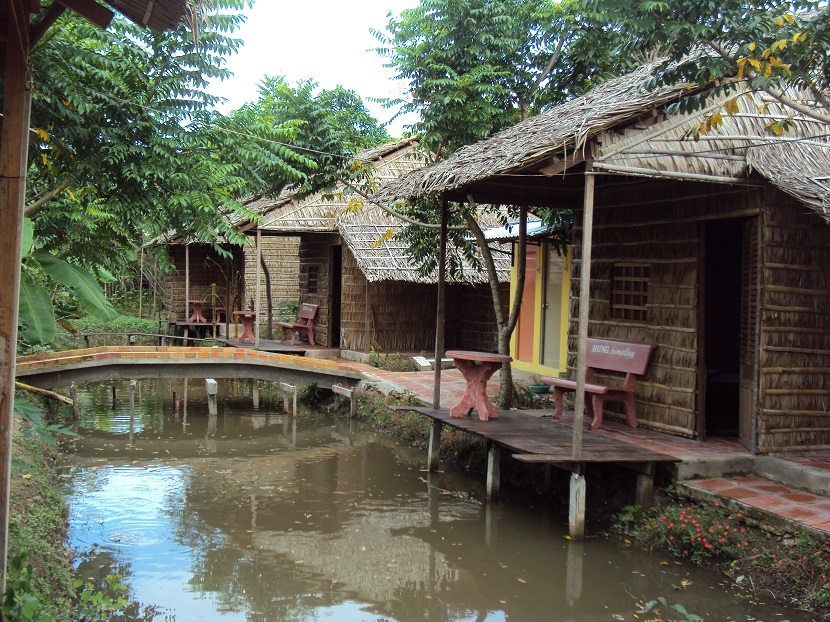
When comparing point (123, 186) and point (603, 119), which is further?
point (123, 186)

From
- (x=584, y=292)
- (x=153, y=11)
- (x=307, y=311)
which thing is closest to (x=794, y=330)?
(x=584, y=292)

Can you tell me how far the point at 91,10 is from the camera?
4469 millimetres

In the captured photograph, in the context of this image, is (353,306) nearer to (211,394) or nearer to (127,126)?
(211,394)

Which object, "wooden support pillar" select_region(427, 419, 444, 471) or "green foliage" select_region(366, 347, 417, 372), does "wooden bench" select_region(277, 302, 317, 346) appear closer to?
"green foliage" select_region(366, 347, 417, 372)

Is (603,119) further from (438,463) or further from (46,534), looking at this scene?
(46,534)

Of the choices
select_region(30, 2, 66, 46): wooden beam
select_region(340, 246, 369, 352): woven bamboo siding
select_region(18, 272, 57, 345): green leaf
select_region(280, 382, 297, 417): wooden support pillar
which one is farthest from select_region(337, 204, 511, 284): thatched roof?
select_region(30, 2, 66, 46): wooden beam

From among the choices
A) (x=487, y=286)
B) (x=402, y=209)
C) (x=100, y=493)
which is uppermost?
(x=402, y=209)

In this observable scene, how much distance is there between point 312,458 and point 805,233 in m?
6.91

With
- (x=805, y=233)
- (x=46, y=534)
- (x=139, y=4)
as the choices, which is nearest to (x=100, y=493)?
(x=46, y=534)

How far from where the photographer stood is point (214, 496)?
8.95 m

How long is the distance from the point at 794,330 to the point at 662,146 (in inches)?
87.6

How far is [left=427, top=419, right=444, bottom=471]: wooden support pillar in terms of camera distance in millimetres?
9844

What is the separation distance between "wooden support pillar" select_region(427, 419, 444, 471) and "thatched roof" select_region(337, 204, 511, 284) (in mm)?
5783

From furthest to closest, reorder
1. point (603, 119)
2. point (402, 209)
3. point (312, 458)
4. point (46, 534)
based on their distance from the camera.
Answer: point (402, 209) → point (312, 458) → point (603, 119) → point (46, 534)
